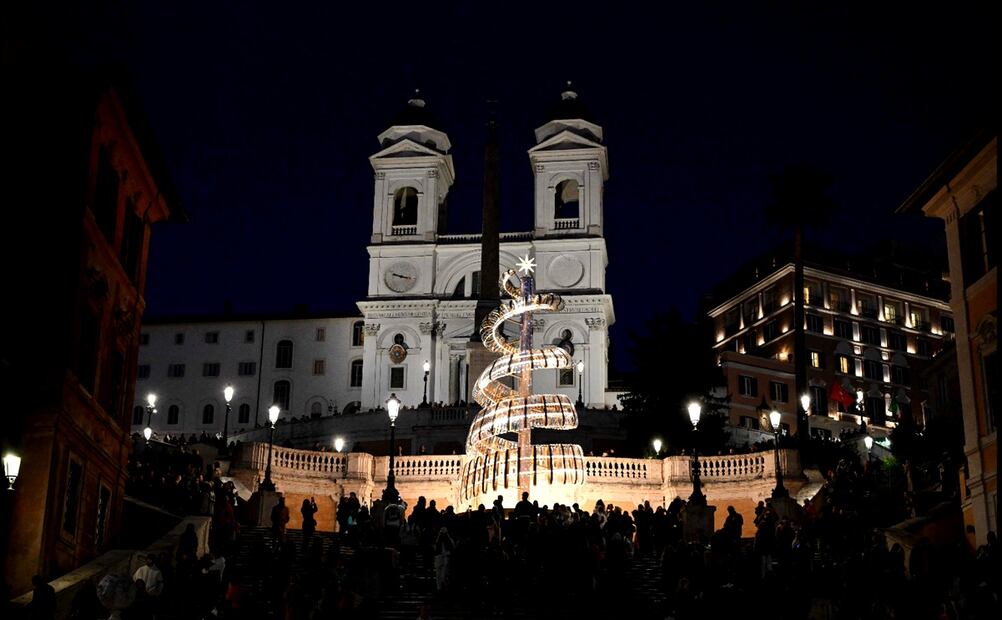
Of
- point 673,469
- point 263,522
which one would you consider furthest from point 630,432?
point 263,522

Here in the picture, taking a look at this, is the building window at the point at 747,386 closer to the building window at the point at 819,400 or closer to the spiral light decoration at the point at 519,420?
the building window at the point at 819,400

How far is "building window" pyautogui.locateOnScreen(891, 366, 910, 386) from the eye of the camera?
104069 millimetres

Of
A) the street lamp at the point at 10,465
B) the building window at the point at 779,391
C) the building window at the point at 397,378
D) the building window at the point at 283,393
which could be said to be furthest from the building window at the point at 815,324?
the street lamp at the point at 10,465

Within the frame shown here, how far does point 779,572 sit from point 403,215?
68.2 meters

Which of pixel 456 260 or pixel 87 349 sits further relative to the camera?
pixel 456 260

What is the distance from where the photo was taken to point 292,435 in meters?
67.2

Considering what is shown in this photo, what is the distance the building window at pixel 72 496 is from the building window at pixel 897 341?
8748 cm

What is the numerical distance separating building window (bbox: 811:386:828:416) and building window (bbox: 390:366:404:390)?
28.3 meters

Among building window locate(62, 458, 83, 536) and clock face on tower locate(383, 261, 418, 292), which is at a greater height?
clock face on tower locate(383, 261, 418, 292)

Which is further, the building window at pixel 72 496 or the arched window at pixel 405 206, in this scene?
the arched window at pixel 405 206

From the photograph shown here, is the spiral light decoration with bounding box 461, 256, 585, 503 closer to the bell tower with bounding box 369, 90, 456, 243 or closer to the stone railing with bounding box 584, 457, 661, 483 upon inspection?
the stone railing with bounding box 584, 457, 661, 483

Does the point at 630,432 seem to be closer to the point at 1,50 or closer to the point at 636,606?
the point at 636,606

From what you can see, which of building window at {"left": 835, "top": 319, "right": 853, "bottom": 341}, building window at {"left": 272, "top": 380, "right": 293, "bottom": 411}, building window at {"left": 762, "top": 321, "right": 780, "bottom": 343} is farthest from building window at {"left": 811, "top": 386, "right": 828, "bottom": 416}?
building window at {"left": 272, "top": 380, "right": 293, "bottom": 411}

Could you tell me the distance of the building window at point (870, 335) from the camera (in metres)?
105
